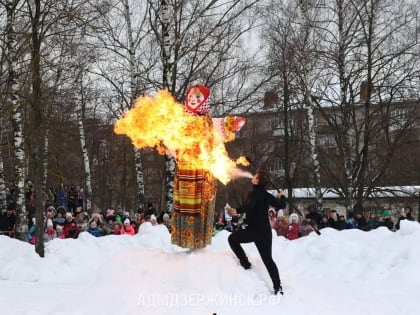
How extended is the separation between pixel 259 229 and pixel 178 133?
1728 millimetres

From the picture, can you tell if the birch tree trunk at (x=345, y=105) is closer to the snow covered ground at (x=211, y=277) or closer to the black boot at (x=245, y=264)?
the snow covered ground at (x=211, y=277)

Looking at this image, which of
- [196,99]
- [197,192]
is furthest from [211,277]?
[196,99]

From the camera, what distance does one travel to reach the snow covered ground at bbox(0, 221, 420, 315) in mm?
6441

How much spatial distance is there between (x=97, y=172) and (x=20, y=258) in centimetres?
2689

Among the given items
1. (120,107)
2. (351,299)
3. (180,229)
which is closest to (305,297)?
(351,299)

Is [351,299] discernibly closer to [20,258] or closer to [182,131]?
[182,131]

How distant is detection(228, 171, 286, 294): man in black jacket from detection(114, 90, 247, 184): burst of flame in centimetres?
48

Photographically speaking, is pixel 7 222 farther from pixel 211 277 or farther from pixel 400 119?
pixel 400 119

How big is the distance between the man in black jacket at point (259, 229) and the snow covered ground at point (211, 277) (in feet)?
0.66

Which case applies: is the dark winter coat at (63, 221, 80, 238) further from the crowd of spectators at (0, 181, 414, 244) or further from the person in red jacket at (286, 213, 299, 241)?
the person in red jacket at (286, 213, 299, 241)

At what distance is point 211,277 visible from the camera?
22.0 feet

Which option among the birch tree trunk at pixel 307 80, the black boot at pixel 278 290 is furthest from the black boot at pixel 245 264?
the birch tree trunk at pixel 307 80

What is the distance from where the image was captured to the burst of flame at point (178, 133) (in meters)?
7.15

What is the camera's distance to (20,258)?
1053 centimetres
